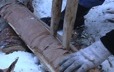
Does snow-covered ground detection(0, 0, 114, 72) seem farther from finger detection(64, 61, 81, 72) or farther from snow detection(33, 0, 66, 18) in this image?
finger detection(64, 61, 81, 72)

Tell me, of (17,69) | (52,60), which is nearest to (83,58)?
(52,60)

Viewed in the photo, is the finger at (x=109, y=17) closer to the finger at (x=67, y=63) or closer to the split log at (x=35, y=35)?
the split log at (x=35, y=35)

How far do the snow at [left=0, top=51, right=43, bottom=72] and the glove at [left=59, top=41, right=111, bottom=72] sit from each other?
1.13ft

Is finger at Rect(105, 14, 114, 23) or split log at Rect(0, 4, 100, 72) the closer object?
split log at Rect(0, 4, 100, 72)

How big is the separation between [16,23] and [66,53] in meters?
0.57

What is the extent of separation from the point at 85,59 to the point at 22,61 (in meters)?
Result: 0.56

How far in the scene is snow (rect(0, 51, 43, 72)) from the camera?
2.08 m

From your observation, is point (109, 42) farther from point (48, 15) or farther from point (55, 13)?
point (48, 15)

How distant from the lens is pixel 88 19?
9.61 feet

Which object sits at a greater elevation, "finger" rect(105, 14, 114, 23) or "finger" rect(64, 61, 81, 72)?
"finger" rect(64, 61, 81, 72)

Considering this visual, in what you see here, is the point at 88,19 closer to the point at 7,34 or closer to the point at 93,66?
the point at 7,34

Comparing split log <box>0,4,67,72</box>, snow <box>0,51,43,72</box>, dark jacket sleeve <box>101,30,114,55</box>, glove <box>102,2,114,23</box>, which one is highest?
dark jacket sleeve <box>101,30,114,55</box>

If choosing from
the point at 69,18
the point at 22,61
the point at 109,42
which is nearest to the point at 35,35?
the point at 22,61

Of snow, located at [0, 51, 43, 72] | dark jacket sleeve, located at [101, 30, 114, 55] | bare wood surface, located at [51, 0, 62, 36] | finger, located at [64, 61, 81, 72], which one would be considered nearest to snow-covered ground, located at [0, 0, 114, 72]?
snow, located at [0, 51, 43, 72]
